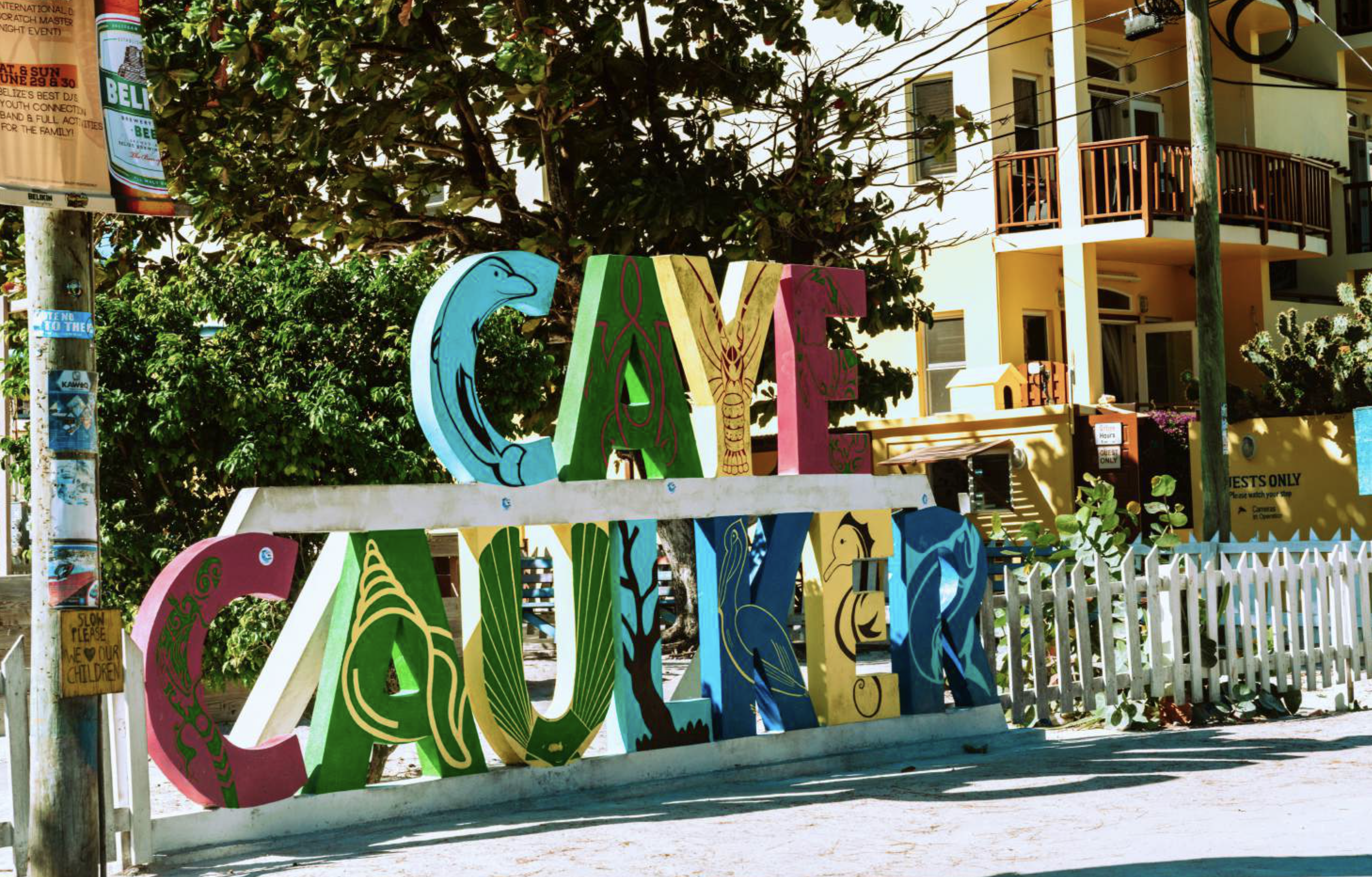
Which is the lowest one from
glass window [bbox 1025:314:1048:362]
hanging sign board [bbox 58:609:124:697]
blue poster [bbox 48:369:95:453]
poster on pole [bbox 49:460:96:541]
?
hanging sign board [bbox 58:609:124:697]

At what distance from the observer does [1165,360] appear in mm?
26641

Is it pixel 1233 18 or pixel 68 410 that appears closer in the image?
pixel 68 410

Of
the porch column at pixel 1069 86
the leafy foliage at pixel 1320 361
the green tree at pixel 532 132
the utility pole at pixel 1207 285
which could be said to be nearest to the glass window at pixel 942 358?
the porch column at pixel 1069 86

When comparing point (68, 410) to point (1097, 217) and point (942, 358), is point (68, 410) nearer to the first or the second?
point (1097, 217)

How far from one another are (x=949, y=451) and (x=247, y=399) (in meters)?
15.5

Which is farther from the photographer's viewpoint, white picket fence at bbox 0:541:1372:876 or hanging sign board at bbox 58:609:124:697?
white picket fence at bbox 0:541:1372:876

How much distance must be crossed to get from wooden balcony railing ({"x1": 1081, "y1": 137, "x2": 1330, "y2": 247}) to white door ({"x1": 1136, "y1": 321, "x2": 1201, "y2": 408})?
7.07 ft

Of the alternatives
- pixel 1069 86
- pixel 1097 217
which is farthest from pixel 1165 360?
pixel 1069 86

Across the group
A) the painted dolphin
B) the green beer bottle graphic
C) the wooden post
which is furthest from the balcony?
the wooden post

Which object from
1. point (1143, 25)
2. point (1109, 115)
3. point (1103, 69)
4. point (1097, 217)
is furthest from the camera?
point (1109, 115)

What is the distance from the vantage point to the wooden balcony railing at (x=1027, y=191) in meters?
24.0

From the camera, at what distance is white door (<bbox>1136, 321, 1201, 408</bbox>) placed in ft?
86.2

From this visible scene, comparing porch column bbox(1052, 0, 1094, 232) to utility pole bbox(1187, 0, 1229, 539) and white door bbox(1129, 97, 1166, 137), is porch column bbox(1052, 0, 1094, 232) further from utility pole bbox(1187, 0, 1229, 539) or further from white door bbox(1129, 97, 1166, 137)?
utility pole bbox(1187, 0, 1229, 539)

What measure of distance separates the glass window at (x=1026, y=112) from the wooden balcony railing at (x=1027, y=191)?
53cm
